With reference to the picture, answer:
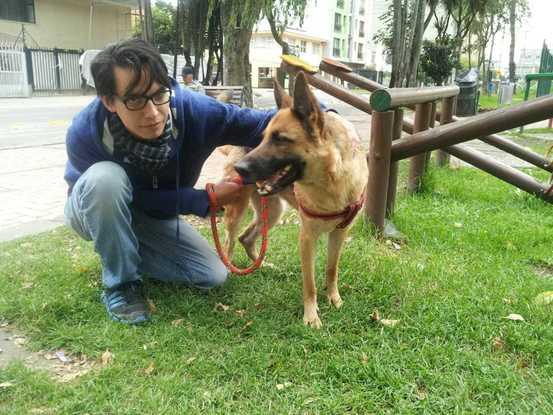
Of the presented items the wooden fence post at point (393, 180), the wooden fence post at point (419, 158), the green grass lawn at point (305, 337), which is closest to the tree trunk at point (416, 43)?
the wooden fence post at point (419, 158)

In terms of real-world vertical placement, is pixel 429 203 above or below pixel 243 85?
below

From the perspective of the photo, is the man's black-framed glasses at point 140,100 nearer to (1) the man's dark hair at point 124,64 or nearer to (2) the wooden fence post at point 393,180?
(1) the man's dark hair at point 124,64

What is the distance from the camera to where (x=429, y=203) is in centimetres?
514

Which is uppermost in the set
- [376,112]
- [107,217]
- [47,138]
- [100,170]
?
[376,112]

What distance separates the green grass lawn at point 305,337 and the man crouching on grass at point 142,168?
193 mm

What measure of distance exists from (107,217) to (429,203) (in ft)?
11.6

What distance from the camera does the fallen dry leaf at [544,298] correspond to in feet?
9.51

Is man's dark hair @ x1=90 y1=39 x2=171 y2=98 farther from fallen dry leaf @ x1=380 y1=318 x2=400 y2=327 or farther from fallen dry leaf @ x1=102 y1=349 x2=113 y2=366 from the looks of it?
fallen dry leaf @ x1=380 y1=318 x2=400 y2=327

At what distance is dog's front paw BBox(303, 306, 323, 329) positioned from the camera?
2759 millimetres

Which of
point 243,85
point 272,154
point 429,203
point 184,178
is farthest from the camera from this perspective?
point 243,85

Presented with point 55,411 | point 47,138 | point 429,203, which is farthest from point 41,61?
point 55,411

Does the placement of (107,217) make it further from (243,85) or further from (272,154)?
(243,85)

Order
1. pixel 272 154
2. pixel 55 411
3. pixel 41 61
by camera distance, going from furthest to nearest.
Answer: pixel 41 61 → pixel 272 154 → pixel 55 411

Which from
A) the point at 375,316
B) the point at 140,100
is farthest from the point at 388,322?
the point at 140,100
